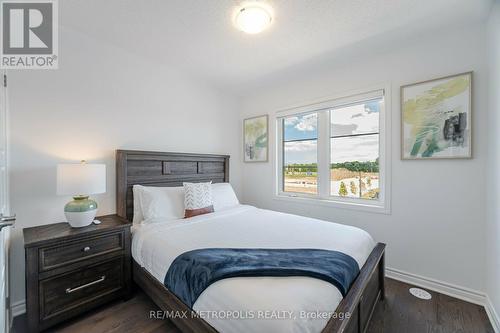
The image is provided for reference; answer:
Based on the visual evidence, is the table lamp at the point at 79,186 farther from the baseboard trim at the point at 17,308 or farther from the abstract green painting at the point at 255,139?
the abstract green painting at the point at 255,139

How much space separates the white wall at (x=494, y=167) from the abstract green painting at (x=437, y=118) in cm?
16

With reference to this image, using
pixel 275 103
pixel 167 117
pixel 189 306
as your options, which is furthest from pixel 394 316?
pixel 167 117

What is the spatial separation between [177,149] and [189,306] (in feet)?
6.80

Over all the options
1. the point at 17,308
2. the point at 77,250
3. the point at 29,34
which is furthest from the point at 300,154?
the point at 17,308

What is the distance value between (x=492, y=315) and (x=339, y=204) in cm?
146

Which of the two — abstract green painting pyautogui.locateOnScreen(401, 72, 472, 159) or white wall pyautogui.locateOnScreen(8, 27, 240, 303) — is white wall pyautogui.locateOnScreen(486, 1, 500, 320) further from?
white wall pyautogui.locateOnScreen(8, 27, 240, 303)

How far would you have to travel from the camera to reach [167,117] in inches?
112

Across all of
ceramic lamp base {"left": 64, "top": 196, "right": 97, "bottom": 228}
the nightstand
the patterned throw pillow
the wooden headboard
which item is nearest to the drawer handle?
the nightstand

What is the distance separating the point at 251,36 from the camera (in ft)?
7.08

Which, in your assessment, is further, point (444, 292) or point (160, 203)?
point (160, 203)

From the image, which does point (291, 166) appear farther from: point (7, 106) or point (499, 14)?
point (7, 106)

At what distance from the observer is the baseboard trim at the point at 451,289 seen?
5.69ft

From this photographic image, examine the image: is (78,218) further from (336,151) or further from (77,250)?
(336,151)

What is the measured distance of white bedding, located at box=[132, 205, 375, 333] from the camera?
99 centimetres
